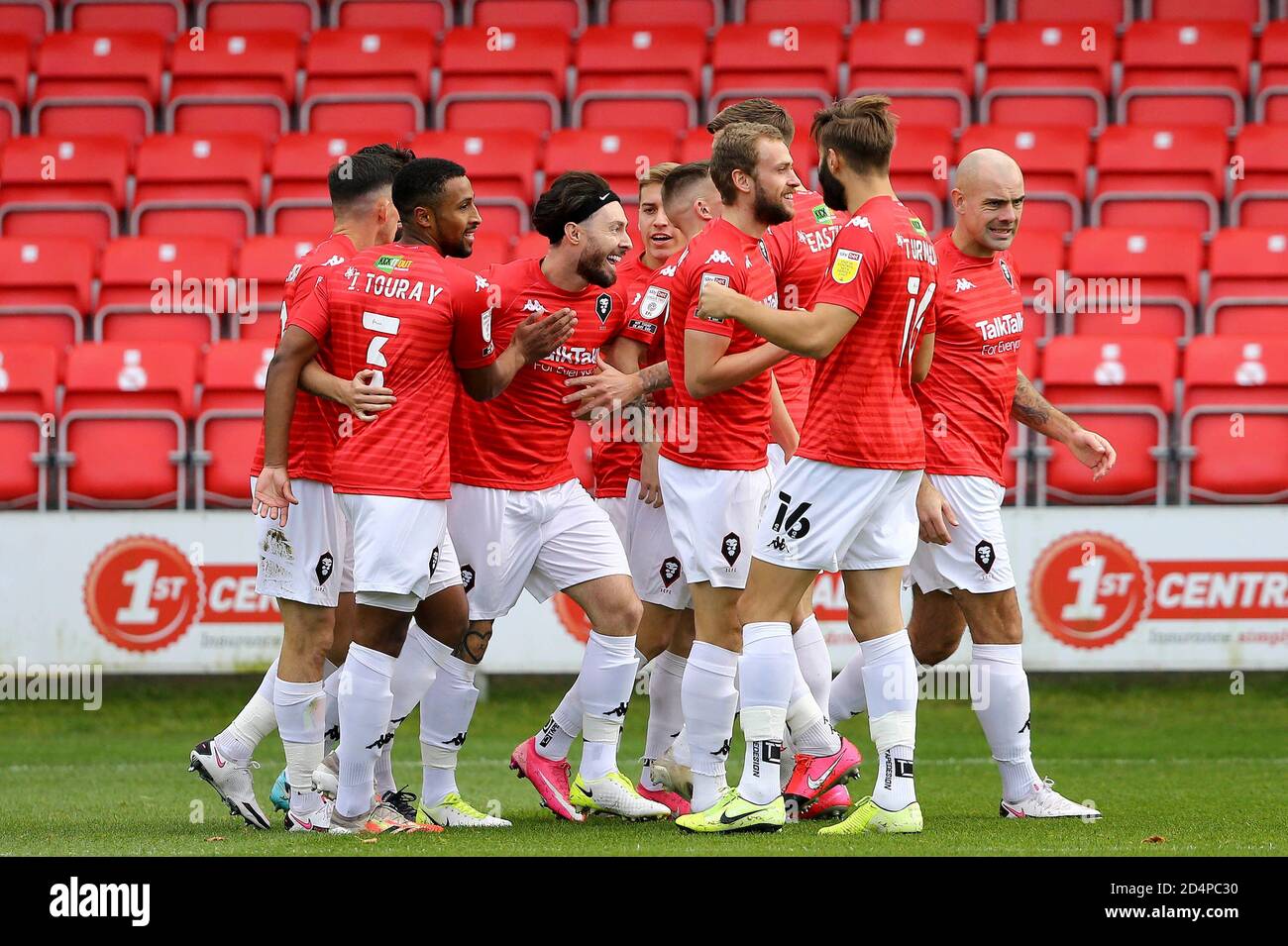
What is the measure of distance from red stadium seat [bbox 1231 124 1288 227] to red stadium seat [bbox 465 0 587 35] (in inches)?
230

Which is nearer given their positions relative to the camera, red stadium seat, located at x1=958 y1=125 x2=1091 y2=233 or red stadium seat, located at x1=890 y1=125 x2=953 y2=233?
red stadium seat, located at x1=890 y1=125 x2=953 y2=233

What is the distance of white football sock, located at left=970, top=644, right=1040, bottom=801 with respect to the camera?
21.6 ft

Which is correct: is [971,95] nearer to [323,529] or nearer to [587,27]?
[587,27]

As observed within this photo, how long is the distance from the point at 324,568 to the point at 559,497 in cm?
96

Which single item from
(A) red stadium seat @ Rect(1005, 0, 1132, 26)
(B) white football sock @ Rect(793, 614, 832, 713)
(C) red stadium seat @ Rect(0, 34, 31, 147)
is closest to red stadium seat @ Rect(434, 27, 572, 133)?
(C) red stadium seat @ Rect(0, 34, 31, 147)

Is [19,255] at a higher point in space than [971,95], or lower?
lower

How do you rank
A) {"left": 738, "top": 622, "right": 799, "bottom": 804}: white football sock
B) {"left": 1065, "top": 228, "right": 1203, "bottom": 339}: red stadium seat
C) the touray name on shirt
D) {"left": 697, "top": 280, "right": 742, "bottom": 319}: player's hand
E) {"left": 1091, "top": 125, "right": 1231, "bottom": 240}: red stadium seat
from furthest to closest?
{"left": 1091, "top": 125, "right": 1231, "bottom": 240}: red stadium seat, {"left": 1065, "top": 228, "right": 1203, "bottom": 339}: red stadium seat, {"left": 738, "top": 622, "right": 799, "bottom": 804}: white football sock, the touray name on shirt, {"left": 697, "top": 280, "right": 742, "bottom": 319}: player's hand

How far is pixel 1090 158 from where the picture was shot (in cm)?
1351

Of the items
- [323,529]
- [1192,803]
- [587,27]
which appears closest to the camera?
[323,529]

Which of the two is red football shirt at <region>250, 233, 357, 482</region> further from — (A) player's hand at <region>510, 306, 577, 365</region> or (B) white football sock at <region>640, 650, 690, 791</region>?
(B) white football sock at <region>640, 650, 690, 791</region>

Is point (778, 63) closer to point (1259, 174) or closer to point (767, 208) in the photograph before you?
point (1259, 174)
